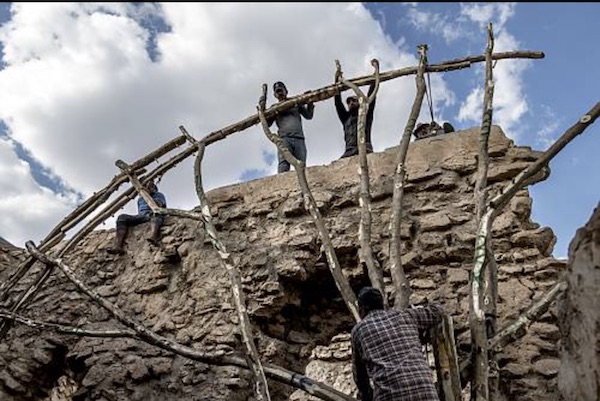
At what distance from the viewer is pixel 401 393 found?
2.76 metres

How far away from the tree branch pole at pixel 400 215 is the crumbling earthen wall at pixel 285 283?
30 cm

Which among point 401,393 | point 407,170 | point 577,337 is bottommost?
point 577,337

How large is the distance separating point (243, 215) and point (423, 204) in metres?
1.52

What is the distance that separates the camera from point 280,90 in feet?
18.5

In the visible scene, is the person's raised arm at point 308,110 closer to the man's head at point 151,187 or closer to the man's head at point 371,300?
the man's head at point 151,187

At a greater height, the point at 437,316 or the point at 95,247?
the point at 95,247

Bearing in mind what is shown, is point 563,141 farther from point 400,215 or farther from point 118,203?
point 118,203

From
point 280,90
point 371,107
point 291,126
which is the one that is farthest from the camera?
point 280,90

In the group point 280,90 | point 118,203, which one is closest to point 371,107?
point 280,90

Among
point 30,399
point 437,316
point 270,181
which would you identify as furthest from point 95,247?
point 437,316

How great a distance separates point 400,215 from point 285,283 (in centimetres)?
111

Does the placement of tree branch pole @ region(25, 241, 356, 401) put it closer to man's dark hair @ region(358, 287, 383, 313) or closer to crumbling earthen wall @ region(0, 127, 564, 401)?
man's dark hair @ region(358, 287, 383, 313)

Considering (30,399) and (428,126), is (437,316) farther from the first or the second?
(30,399)

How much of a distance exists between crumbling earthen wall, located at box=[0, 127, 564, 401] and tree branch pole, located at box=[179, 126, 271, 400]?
609mm
